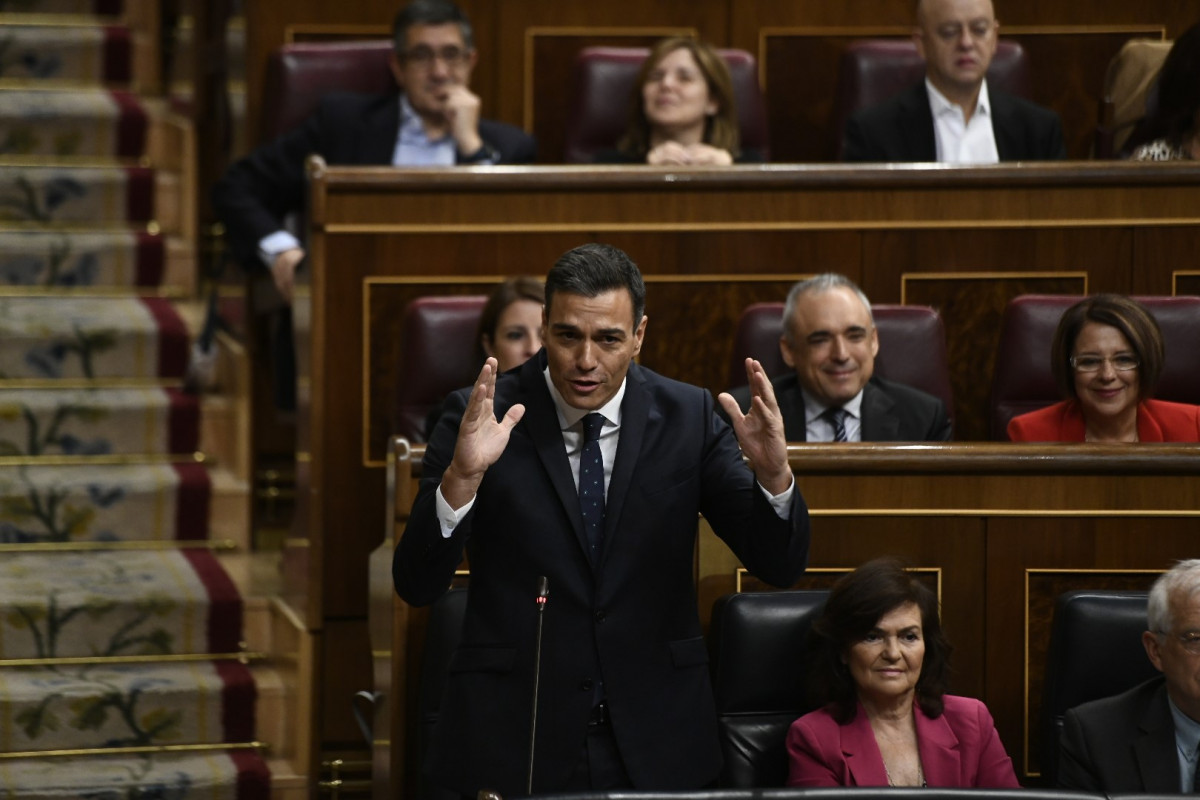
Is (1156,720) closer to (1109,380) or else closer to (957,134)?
→ (1109,380)

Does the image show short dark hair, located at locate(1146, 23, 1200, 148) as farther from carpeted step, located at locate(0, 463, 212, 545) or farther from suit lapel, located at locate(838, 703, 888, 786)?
carpeted step, located at locate(0, 463, 212, 545)

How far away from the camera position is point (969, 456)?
1.50 m

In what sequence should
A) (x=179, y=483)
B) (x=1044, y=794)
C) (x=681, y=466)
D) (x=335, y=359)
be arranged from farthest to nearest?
(x=179, y=483), (x=335, y=359), (x=681, y=466), (x=1044, y=794)

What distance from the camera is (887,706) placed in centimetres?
136

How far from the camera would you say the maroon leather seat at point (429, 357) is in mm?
1785

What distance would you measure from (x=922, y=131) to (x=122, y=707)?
3.63 ft

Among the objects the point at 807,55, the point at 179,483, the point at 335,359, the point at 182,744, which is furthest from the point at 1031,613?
the point at 807,55

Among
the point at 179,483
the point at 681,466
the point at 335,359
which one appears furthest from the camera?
the point at 179,483

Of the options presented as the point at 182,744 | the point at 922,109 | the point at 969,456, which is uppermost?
the point at 922,109

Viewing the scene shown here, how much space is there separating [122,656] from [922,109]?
110 cm

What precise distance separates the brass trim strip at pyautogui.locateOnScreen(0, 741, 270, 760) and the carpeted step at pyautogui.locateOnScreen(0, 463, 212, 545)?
32cm

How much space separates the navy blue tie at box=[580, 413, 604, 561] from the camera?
47.3 inches

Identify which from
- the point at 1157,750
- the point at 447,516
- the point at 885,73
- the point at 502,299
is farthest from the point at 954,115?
the point at 447,516

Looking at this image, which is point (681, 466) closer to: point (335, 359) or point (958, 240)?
point (335, 359)
